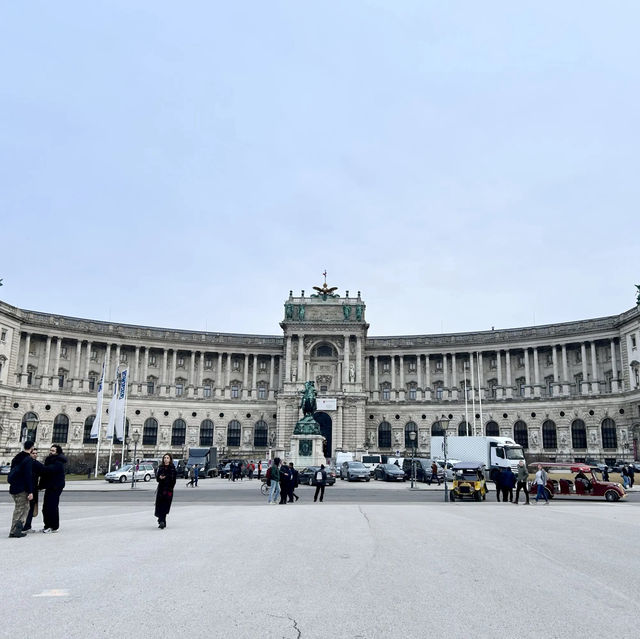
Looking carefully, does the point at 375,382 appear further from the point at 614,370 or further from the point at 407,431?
the point at 614,370

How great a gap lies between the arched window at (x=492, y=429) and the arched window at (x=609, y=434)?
598 inches

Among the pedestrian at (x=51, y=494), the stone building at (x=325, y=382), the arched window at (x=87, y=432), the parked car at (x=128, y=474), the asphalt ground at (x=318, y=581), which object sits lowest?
the parked car at (x=128, y=474)

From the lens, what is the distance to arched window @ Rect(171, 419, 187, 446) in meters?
96.7

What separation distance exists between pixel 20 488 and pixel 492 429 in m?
87.8

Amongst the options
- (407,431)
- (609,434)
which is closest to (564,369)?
(609,434)

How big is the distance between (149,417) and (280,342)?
24427mm

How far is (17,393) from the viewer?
283 feet

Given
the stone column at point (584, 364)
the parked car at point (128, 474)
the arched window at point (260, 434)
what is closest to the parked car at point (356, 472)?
the parked car at point (128, 474)

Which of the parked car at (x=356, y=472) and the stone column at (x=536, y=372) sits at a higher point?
the stone column at (x=536, y=372)

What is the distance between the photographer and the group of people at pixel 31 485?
15.4 m

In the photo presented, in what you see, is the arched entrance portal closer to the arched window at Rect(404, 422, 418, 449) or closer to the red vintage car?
the arched window at Rect(404, 422, 418, 449)

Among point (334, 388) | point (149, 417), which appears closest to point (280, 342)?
point (334, 388)

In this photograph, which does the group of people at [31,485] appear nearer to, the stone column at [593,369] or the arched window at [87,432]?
the arched window at [87,432]

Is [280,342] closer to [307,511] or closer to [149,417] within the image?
[149,417]
